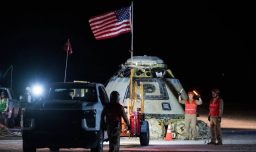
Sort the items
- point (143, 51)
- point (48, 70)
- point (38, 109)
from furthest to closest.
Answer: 1. point (143, 51)
2. point (48, 70)
3. point (38, 109)

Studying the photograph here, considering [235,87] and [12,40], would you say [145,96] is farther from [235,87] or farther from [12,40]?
[12,40]

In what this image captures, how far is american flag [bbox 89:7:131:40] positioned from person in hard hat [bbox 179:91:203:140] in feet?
10.7

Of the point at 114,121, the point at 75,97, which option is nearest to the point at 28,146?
the point at 75,97

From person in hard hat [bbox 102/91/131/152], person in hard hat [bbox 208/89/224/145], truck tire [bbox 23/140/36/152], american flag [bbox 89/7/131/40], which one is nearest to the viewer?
person in hard hat [bbox 102/91/131/152]

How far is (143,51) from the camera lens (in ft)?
304

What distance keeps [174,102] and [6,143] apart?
792cm

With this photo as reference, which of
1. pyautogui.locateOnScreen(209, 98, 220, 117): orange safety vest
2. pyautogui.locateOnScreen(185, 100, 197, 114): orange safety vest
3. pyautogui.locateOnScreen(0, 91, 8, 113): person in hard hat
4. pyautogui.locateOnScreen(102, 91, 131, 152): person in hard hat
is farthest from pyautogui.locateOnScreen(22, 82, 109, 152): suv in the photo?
pyautogui.locateOnScreen(0, 91, 8, 113): person in hard hat

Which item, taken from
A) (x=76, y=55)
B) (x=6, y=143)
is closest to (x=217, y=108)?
(x=6, y=143)

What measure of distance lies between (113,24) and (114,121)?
391 inches

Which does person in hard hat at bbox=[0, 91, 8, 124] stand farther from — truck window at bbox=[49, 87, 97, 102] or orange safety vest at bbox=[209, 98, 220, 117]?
truck window at bbox=[49, 87, 97, 102]

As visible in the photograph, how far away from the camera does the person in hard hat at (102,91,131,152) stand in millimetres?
15680

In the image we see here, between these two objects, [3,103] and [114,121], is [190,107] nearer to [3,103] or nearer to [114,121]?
[3,103]

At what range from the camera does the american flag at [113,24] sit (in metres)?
25.2

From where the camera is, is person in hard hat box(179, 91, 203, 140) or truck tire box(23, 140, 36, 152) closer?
truck tire box(23, 140, 36, 152)
